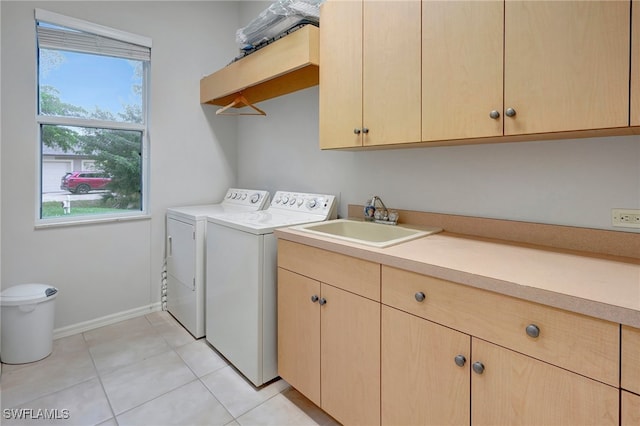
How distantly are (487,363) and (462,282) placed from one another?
0.25 metres

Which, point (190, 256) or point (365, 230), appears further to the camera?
point (190, 256)

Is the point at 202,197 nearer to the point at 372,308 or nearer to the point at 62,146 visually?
the point at 62,146

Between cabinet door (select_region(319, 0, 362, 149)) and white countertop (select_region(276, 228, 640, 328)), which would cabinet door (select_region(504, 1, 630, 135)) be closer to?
white countertop (select_region(276, 228, 640, 328))

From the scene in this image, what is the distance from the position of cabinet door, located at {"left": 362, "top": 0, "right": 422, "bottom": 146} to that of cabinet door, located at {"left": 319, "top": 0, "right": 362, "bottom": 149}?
0.17 feet

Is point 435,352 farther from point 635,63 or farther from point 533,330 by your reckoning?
point 635,63

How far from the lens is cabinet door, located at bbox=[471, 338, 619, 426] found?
0.84 m

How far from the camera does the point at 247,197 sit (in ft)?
9.59

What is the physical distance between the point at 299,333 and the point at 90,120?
2261mm

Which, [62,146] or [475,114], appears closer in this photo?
[475,114]

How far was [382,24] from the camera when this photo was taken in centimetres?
156

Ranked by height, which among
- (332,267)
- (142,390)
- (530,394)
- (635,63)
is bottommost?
(142,390)

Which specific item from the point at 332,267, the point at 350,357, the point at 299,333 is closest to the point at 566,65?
the point at 332,267

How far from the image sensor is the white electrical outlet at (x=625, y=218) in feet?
4.00

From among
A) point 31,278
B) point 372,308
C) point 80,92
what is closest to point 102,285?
point 31,278
